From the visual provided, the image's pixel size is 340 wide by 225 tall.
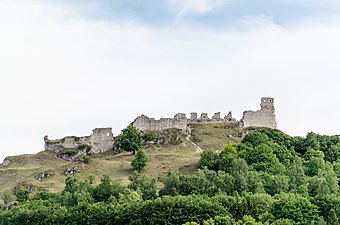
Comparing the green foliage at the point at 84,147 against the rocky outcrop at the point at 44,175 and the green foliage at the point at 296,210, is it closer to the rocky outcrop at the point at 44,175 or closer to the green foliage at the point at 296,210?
the rocky outcrop at the point at 44,175

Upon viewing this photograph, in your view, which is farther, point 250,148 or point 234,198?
point 250,148

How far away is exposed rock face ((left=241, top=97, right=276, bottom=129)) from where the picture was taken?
138375 mm

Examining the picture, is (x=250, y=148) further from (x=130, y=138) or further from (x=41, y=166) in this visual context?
(x=41, y=166)

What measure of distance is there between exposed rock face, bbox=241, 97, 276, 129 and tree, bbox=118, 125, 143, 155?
74.4 ft

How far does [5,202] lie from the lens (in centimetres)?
10844

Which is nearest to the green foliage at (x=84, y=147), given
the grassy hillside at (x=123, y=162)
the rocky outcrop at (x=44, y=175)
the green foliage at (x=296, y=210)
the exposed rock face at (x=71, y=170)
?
the grassy hillside at (x=123, y=162)

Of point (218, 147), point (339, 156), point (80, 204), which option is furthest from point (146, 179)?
point (339, 156)

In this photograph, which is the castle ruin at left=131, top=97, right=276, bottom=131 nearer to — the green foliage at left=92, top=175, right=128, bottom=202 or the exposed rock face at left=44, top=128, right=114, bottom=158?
the exposed rock face at left=44, top=128, right=114, bottom=158

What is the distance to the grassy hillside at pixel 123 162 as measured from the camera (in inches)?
4520

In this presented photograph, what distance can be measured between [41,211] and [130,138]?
3430cm

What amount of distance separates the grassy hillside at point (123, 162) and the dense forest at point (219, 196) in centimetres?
526

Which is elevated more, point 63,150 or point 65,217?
point 63,150

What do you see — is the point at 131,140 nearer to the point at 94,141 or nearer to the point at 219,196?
the point at 94,141

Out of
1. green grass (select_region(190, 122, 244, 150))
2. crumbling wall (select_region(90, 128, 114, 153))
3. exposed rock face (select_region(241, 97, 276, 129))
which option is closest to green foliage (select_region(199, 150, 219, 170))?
green grass (select_region(190, 122, 244, 150))
